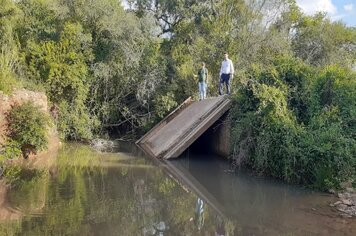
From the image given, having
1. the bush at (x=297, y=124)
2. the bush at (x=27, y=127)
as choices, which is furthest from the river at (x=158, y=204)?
the bush at (x=27, y=127)

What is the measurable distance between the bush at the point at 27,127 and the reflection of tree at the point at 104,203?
4.01ft

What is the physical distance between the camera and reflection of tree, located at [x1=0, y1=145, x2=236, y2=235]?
21.3ft

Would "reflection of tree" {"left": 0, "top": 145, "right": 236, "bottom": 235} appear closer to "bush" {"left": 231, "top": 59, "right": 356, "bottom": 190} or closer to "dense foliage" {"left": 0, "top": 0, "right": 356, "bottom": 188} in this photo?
"bush" {"left": 231, "top": 59, "right": 356, "bottom": 190}

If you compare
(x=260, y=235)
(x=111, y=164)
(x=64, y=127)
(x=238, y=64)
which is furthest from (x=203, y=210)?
(x=238, y=64)

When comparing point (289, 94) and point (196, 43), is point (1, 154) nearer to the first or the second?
point (289, 94)

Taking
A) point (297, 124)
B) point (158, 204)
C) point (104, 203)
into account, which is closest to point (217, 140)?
point (297, 124)

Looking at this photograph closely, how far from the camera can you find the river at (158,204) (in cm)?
660

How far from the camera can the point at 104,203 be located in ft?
26.3

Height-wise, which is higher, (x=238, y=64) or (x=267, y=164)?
(x=238, y=64)

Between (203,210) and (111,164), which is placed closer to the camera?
(203,210)

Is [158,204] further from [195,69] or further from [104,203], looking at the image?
[195,69]

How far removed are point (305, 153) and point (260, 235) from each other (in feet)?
12.5

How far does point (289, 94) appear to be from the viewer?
1188 centimetres

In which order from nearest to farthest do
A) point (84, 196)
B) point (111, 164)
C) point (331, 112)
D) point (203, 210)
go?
point (203, 210) → point (84, 196) → point (331, 112) → point (111, 164)
